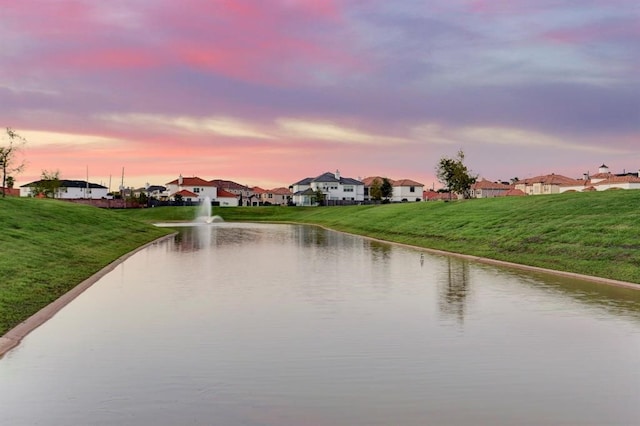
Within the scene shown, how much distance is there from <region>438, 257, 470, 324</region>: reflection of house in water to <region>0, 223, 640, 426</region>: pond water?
129 mm

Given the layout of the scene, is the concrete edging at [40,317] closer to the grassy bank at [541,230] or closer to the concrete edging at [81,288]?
the concrete edging at [81,288]

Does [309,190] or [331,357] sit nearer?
[331,357]

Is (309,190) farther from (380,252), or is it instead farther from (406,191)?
(380,252)

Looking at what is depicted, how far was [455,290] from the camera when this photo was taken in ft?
83.0

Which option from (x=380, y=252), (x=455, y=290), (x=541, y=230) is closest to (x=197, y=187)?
(x=380, y=252)

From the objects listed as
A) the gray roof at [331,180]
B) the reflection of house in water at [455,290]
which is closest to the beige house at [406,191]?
the gray roof at [331,180]

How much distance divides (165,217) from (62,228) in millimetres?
81469

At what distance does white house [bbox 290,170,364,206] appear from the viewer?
183125 millimetres

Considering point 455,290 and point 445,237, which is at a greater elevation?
point 445,237

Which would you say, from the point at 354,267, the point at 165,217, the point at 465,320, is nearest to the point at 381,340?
the point at 465,320

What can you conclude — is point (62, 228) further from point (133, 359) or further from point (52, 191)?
point (52, 191)

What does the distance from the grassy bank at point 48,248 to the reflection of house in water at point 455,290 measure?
13.5 meters

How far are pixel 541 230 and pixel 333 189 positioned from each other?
144 m

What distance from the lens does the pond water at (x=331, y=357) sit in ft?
34.5
